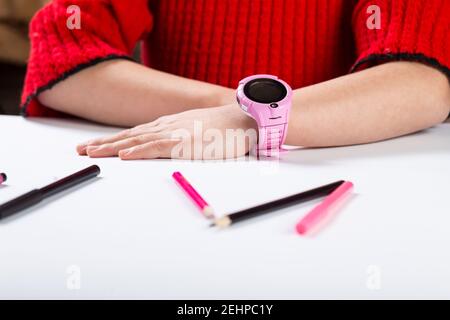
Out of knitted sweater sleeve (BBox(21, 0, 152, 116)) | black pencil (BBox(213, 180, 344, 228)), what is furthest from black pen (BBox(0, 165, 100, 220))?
knitted sweater sleeve (BBox(21, 0, 152, 116))

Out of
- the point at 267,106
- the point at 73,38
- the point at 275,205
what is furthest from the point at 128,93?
the point at 275,205

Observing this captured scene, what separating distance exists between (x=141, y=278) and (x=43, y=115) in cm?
52

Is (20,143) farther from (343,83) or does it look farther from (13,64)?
(13,64)

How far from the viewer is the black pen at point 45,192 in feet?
1.30

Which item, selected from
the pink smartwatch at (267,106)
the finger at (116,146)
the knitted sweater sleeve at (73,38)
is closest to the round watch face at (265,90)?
the pink smartwatch at (267,106)

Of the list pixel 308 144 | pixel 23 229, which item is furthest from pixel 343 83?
pixel 23 229

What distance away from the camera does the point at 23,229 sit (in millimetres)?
→ 375

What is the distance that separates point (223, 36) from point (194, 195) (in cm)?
41

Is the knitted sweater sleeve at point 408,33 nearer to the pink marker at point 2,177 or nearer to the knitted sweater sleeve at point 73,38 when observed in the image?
the knitted sweater sleeve at point 73,38

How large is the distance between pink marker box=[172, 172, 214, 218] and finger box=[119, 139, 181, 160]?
8 centimetres

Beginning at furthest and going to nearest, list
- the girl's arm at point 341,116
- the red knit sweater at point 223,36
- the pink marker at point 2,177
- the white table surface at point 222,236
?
the red knit sweater at point 223,36, the girl's arm at point 341,116, the pink marker at point 2,177, the white table surface at point 222,236

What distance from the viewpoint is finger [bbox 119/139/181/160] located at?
548 millimetres

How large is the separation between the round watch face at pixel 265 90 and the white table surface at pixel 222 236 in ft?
0.23
